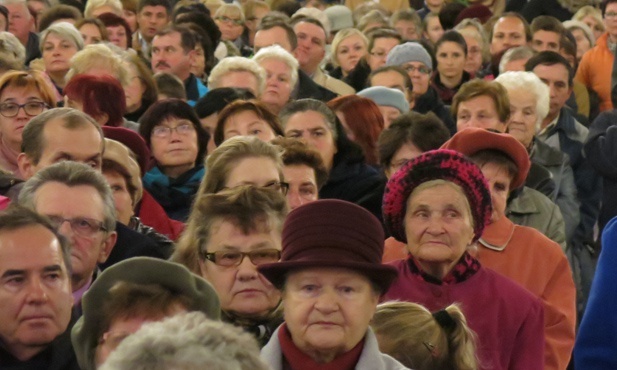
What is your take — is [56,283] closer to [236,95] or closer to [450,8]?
[236,95]

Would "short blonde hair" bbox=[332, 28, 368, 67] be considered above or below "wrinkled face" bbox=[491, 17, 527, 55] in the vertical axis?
below

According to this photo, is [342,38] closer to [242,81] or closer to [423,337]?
[242,81]

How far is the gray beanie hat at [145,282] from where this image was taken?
4.62 meters

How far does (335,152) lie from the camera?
28.6 ft

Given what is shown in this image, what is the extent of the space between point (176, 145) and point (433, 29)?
894cm

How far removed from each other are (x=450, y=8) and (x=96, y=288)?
1294 centimetres

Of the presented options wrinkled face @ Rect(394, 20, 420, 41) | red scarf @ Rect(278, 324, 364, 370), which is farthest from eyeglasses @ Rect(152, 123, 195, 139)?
wrinkled face @ Rect(394, 20, 420, 41)

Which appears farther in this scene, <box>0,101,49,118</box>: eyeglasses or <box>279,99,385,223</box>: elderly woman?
<box>279,99,385,223</box>: elderly woman

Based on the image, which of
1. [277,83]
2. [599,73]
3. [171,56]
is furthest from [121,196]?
[599,73]

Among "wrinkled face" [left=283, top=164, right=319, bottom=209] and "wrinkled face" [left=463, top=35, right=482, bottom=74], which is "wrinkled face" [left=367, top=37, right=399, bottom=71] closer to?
"wrinkled face" [left=463, top=35, right=482, bottom=74]

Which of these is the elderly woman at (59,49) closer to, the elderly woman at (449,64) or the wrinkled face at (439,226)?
the elderly woman at (449,64)

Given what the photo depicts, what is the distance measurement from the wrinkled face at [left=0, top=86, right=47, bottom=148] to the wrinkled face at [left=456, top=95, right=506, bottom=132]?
93.7 inches

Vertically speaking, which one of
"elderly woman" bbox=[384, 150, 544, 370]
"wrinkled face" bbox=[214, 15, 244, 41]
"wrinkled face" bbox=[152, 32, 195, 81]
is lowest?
"wrinkled face" bbox=[214, 15, 244, 41]

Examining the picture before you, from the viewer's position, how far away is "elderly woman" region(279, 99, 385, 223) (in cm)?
846
